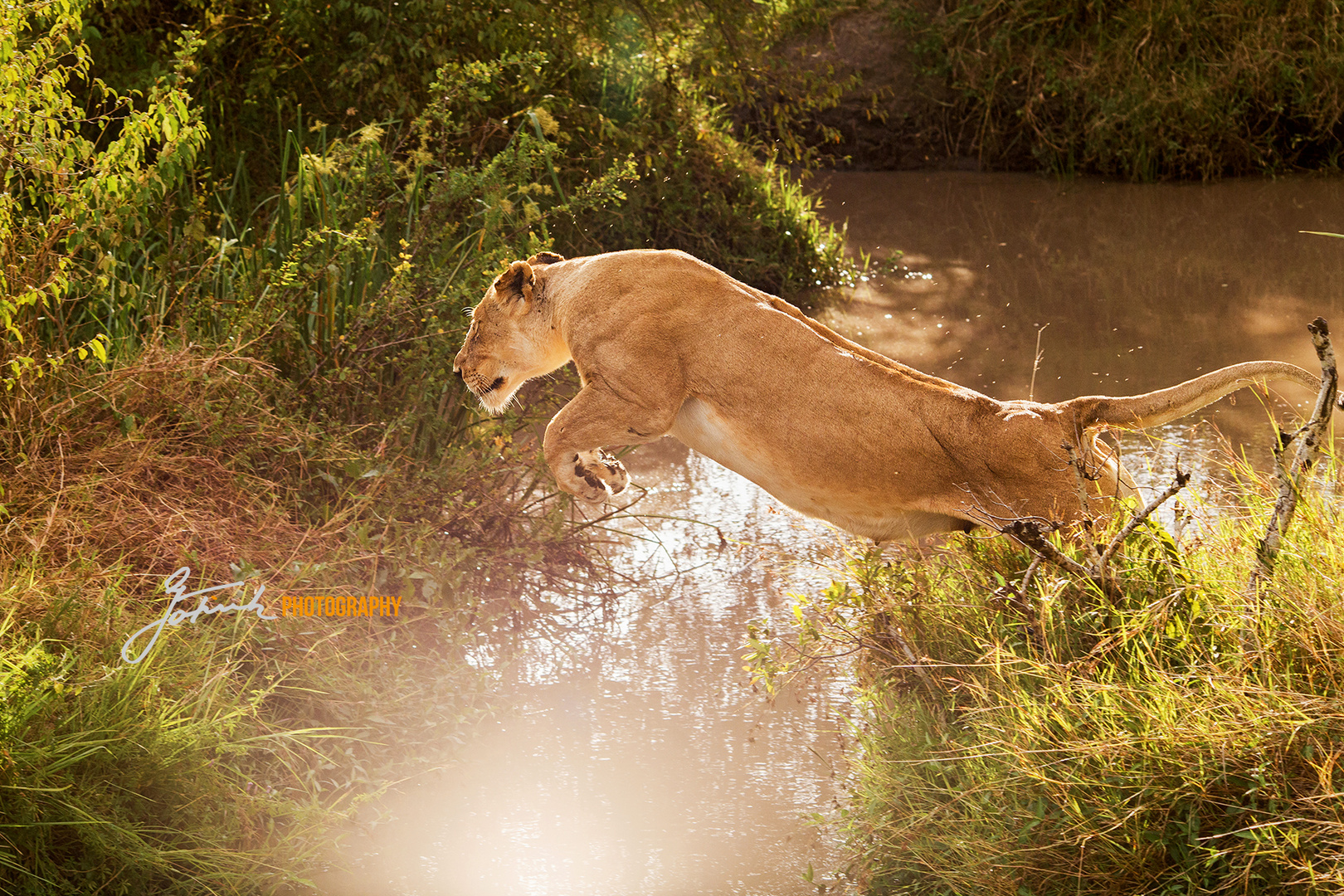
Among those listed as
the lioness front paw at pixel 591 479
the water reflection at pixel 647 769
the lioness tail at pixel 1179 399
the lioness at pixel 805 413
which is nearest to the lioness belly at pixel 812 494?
the lioness at pixel 805 413

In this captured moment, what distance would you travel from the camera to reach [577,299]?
3.82 metres

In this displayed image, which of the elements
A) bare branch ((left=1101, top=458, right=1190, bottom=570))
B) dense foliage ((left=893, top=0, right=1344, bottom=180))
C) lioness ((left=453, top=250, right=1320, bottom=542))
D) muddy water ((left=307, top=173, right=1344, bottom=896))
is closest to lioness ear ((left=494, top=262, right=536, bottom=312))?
lioness ((left=453, top=250, right=1320, bottom=542))

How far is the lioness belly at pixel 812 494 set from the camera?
3.57 m

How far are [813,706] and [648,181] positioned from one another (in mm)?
5137

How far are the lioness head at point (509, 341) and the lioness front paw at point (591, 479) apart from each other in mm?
421

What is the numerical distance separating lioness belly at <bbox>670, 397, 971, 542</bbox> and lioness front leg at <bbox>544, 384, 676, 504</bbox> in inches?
6.0

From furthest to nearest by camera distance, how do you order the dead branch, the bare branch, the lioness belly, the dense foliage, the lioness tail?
1. the dense foliage
2. the lioness belly
3. the lioness tail
4. the dead branch
5. the bare branch

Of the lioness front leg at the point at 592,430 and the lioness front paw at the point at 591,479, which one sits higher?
the lioness front leg at the point at 592,430

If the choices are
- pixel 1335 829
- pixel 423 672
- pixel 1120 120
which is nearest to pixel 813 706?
pixel 423 672

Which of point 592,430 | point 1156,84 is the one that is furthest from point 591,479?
point 1156,84

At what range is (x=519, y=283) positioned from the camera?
4004 millimetres

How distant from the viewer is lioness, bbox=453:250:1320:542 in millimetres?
3496

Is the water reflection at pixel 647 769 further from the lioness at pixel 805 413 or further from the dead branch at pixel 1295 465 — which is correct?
the dead branch at pixel 1295 465

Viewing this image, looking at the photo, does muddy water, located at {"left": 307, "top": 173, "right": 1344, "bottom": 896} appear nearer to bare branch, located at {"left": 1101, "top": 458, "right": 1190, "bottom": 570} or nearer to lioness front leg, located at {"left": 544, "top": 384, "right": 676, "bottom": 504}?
bare branch, located at {"left": 1101, "top": 458, "right": 1190, "bottom": 570}
